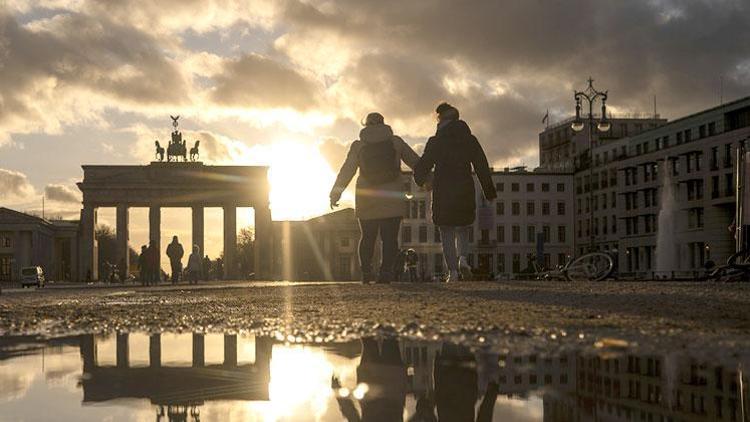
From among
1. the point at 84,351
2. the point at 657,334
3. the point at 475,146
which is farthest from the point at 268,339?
the point at 475,146

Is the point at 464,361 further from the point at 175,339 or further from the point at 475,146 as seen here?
the point at 475,146

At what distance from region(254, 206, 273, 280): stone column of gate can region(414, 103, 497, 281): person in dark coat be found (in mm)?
76874

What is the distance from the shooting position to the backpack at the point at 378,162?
53.8ft

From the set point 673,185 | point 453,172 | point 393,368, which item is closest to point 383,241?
point 453,172

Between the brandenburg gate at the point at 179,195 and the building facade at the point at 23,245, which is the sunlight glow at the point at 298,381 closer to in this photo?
the brandenburg gate at the point at 179,195

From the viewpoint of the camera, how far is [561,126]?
5595 inches

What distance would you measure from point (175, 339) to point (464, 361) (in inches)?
86.0

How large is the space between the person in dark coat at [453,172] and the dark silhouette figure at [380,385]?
11.4 m

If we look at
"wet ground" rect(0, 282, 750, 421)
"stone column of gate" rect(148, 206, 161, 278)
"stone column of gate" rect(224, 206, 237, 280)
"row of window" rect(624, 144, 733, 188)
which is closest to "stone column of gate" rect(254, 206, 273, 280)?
"stone column of gate" rect(224, 206, 237, 280)

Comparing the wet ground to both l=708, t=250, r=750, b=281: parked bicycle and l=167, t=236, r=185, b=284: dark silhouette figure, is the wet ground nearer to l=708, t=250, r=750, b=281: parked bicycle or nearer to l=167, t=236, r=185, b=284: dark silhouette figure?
l=708, t=250, r=750, b=281: parked bicycle

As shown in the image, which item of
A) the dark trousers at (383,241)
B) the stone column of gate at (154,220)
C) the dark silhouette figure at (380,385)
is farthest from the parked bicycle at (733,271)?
the stone column of gate at (154,220)

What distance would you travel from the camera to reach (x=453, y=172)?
16.1 meters

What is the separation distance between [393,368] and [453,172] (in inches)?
490

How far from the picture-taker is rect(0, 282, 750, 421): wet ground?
2754 mm
